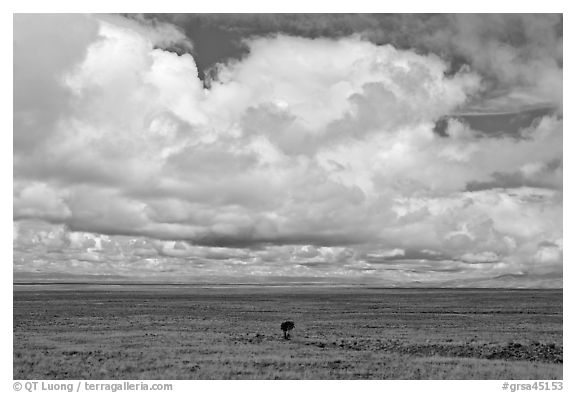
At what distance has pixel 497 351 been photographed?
115 feet

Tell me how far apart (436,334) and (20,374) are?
3373 cm

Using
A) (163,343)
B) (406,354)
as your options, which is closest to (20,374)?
(163,343)

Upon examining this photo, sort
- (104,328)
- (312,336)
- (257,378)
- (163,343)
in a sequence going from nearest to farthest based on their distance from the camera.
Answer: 1. (257,378)
2. (163,343)
3. (312,336)
4. (104,328)

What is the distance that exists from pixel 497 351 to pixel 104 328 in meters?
36.1

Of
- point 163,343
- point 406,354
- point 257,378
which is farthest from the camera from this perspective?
point 163,343

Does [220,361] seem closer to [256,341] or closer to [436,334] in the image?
[256,341]
